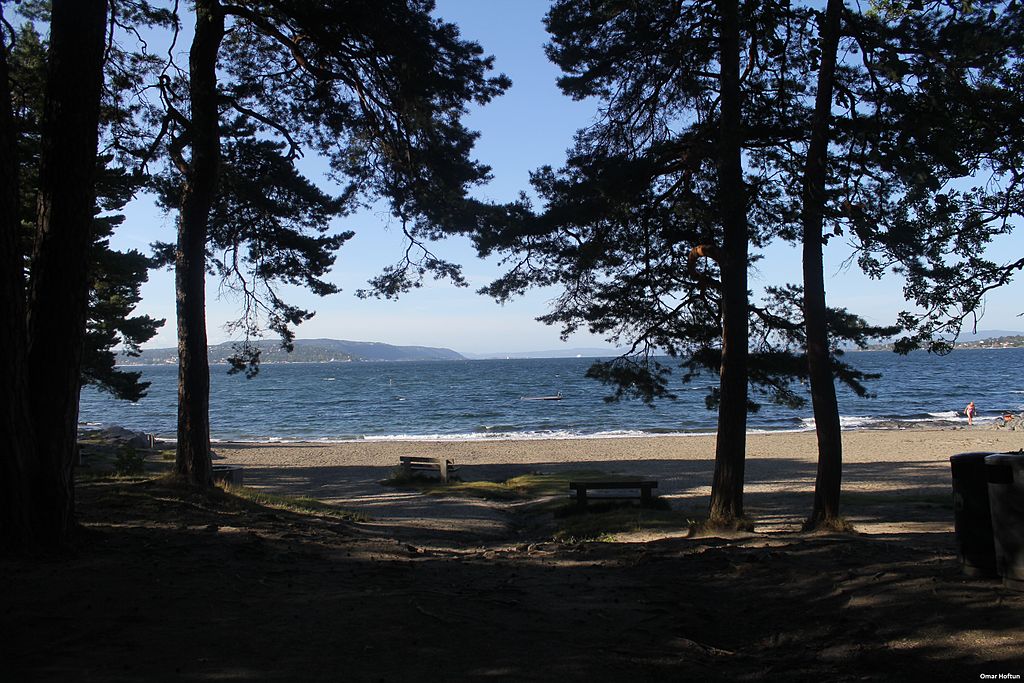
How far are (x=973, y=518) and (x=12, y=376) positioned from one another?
6.96 meters

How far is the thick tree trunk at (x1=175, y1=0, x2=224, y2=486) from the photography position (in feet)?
33.7

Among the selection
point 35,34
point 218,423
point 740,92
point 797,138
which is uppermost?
point 35,34

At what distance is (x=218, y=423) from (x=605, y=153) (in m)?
48.8

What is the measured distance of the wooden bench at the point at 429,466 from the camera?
19.5 meters

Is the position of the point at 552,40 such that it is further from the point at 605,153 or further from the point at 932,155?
the point at 932,155

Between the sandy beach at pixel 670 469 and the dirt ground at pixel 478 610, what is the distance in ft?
13.9

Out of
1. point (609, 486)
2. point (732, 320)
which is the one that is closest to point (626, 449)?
point (609, 486)

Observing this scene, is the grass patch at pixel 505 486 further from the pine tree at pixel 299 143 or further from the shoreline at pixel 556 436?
the shoreline at pixel 556 436

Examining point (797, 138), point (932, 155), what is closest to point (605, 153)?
point (797, 138)

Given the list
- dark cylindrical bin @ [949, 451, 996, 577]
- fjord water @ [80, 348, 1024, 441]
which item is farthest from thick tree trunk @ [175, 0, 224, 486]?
fjord water @ [80, 348, 1024, 441]

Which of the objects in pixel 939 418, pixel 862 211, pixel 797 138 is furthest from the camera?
pixel 939 418

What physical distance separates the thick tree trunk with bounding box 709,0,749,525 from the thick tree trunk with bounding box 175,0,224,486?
6.94 meters

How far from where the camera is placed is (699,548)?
25.3 ft

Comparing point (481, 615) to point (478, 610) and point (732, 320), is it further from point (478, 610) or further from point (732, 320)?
point (732, 320)
